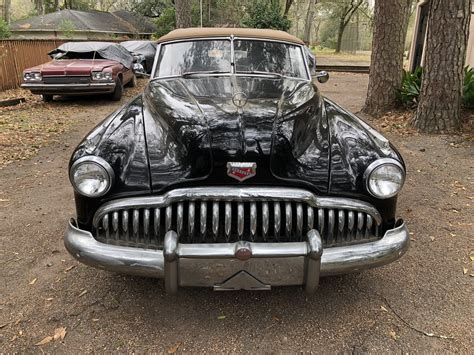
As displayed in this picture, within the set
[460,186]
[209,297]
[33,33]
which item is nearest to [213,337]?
[209,297]

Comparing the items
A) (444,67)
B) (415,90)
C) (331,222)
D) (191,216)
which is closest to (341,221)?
(331,222)

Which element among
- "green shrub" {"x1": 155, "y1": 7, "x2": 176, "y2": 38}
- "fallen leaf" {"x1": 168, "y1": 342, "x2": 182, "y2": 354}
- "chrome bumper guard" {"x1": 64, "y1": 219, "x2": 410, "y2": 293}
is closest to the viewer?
"chrome bumper guard" {"x1": 64, "y1": 219, "x2": 410, "y2": 293}

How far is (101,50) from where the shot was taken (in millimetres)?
10570

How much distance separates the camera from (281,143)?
2.37 meters

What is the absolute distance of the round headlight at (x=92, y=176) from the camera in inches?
90.6

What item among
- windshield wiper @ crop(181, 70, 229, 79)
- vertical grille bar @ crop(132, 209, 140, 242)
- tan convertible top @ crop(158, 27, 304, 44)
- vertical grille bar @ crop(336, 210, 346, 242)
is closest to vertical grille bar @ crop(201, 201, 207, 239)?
vertical grille bar @ crop(132, 209, 140, 242)

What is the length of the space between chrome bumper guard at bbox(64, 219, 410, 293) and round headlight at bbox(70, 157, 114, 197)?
28cm

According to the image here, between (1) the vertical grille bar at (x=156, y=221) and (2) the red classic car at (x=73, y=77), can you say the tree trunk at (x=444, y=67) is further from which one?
(2) the red classic car at (x=73, y=77)

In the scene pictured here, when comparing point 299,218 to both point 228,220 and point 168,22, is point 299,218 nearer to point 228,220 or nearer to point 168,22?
point 228,220

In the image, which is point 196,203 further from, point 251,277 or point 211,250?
point 251,277

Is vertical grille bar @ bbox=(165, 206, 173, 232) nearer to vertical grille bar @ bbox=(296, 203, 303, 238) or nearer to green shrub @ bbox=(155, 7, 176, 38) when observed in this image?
vertical grille bar @ bbox=(296, 203, 303, 238)

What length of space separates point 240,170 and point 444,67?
555cm

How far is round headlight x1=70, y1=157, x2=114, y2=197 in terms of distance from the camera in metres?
2.30

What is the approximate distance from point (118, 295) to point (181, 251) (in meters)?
0.99
